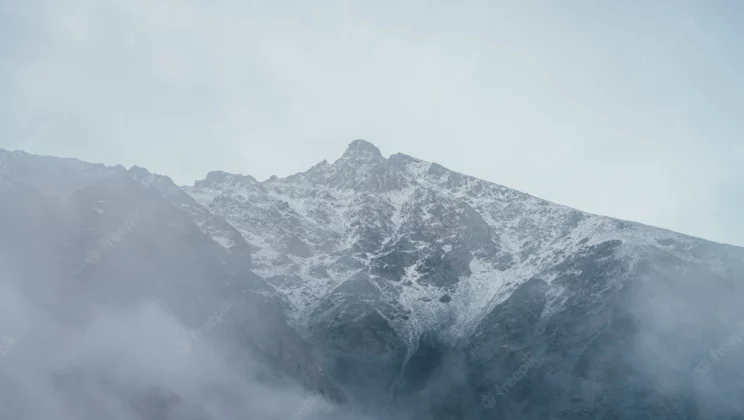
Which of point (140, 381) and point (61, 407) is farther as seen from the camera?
point (140, 381)

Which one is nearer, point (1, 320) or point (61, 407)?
point (61, 407)

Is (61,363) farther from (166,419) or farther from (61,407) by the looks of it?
(166,419)

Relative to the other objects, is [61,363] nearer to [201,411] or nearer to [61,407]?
[61,407]

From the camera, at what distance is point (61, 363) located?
634 ft

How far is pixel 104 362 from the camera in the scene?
655 ft

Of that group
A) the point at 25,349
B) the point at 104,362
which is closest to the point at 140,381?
the point at 104,362

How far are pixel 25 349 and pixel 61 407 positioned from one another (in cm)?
2373

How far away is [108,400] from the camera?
7323 inches

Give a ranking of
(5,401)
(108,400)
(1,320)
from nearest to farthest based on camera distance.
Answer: (5,401), (108,400), (1,320)

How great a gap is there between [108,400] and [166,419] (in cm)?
1461

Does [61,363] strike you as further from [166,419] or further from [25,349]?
[166,419]

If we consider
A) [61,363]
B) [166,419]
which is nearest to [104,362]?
[61,363]

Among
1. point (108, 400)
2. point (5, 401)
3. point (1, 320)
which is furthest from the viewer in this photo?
point (1, 320)

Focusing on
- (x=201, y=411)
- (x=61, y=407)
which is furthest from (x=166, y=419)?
(x=61, y=407)
